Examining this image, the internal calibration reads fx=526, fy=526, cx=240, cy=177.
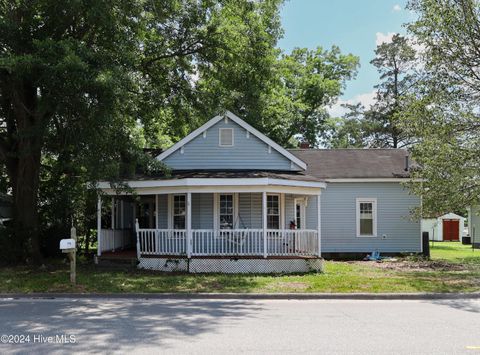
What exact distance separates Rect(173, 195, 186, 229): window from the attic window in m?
2.79

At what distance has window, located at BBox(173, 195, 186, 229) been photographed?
21000 mm

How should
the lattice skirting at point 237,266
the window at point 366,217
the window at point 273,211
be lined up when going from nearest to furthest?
the lattice skirting at point 237,266 < the window at point 273,211 < the window at point 366,217

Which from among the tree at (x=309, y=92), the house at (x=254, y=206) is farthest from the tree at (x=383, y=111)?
the house at (x=254, y=206)

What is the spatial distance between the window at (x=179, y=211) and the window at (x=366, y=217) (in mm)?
9172

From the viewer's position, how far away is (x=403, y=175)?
25.2m

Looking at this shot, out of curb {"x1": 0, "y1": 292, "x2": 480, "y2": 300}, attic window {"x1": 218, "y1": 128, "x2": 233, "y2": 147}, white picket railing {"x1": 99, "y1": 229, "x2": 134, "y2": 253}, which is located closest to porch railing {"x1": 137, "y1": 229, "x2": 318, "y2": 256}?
white picket railing {"x1": 99, "y1": 229, "x2": 134, "y2": 253}

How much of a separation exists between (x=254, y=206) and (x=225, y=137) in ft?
10.1

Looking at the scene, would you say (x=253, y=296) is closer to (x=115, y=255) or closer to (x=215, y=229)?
(x=215, y=229)

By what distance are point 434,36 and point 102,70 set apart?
41.2 feet

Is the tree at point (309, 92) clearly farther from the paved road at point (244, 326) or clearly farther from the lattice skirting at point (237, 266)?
the paved road at point (244, 326)

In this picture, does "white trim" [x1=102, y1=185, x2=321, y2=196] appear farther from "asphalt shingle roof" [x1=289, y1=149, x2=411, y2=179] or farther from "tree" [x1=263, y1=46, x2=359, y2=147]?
"tree" [x1=263, y1=46, x2=359, y2=147]

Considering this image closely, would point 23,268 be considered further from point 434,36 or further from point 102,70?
point 434,36

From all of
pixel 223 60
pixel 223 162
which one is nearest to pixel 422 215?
pixel 223 162

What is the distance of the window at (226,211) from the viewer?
20969mm
